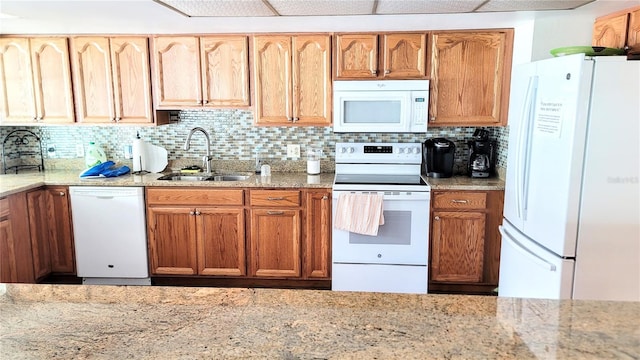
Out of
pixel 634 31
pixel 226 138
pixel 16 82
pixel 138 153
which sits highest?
pixel 634 31

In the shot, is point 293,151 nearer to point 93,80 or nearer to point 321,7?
point 321,7

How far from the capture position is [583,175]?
2.07 m

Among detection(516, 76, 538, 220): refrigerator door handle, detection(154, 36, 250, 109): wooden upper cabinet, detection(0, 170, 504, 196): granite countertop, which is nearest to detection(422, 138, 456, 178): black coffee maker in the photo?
detection(0, 170, 504, 196): granite countertop

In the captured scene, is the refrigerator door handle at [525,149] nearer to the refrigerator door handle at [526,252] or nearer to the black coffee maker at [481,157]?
the refrigerator door handle at [526,252]

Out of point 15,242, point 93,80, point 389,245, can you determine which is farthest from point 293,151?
point 15,242

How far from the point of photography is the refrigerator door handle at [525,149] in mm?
2369

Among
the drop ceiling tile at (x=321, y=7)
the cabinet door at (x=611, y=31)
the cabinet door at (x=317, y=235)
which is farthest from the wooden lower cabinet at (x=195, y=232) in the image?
the cabinet door at (x=611, y=31)

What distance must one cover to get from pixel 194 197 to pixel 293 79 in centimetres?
117

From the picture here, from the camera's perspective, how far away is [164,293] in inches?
51.2

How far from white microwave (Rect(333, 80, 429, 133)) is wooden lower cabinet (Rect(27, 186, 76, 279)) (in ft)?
7.20

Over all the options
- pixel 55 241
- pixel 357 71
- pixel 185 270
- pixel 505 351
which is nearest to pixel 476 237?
pixel 357 71

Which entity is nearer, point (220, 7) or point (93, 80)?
point (220, 7)

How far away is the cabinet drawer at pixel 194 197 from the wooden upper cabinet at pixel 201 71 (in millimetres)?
696

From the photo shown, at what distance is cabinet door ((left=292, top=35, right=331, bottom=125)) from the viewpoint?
3.41 metres
